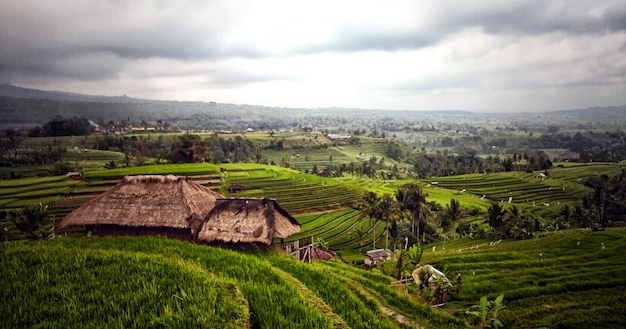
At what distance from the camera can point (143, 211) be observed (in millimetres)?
14773

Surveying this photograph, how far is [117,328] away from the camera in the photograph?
397cm

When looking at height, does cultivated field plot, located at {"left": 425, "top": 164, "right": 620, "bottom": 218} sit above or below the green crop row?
below

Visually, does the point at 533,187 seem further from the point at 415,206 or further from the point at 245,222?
the point at 245,222

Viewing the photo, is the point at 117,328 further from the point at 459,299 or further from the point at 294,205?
the point at 294,205

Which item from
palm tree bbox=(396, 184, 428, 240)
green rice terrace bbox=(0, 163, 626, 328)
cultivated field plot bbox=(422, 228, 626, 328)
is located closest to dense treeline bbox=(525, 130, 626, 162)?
green rice terrace bbox=(0, 163, 626, 328)

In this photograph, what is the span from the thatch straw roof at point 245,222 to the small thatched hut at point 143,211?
907mm

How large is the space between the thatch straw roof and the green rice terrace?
1.30 metres

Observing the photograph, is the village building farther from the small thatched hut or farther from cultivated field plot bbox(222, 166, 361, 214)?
cultivated field plot bbox(222, 166, 361, 214)

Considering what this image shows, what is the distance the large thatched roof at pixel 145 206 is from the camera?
14.6 m

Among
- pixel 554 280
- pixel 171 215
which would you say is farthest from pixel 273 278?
pixel 554 280

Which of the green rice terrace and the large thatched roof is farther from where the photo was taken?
the large thatched roof

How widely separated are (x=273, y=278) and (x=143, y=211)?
10370 mm

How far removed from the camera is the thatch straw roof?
44.5ft

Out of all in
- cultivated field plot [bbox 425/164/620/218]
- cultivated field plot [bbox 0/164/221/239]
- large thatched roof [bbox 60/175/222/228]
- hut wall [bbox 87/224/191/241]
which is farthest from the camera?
cultivated field plot [bbox 425/164/620/218]
